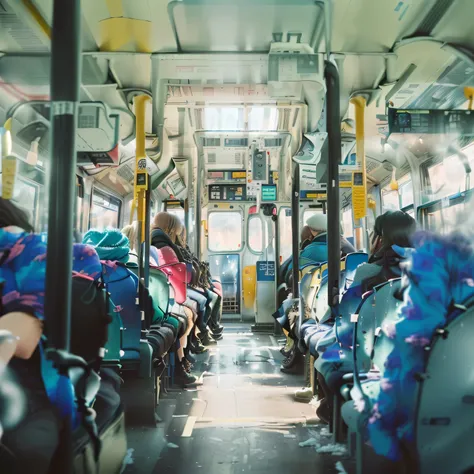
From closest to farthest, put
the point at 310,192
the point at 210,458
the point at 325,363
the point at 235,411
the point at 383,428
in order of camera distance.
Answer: the point at 383,428 → the point at 210,458 → the point at 325,363 → the point at 235,411 → the point at 310,192

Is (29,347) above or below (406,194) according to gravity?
below

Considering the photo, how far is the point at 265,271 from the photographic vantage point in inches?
331

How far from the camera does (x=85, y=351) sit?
6.65 feet

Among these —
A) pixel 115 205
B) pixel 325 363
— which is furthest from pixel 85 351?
pixel 115 205

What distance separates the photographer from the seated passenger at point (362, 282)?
8.48ft

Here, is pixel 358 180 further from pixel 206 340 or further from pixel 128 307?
pixel 206 340

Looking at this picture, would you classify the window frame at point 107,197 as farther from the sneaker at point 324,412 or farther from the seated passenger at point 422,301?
the seated passenger at point 422,301

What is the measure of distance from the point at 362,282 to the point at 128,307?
5.32 feet

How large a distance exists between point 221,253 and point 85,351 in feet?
28.3

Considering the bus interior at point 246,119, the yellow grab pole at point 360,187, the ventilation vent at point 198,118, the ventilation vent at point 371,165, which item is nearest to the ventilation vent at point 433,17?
the bus interior at point 246,119

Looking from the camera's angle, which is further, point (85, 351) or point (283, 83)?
point (283, 83)

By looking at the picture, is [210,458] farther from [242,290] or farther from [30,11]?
[242,290]

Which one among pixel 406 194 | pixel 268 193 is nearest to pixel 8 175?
pixel 406 194

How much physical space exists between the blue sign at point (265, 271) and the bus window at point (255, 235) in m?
2.09
